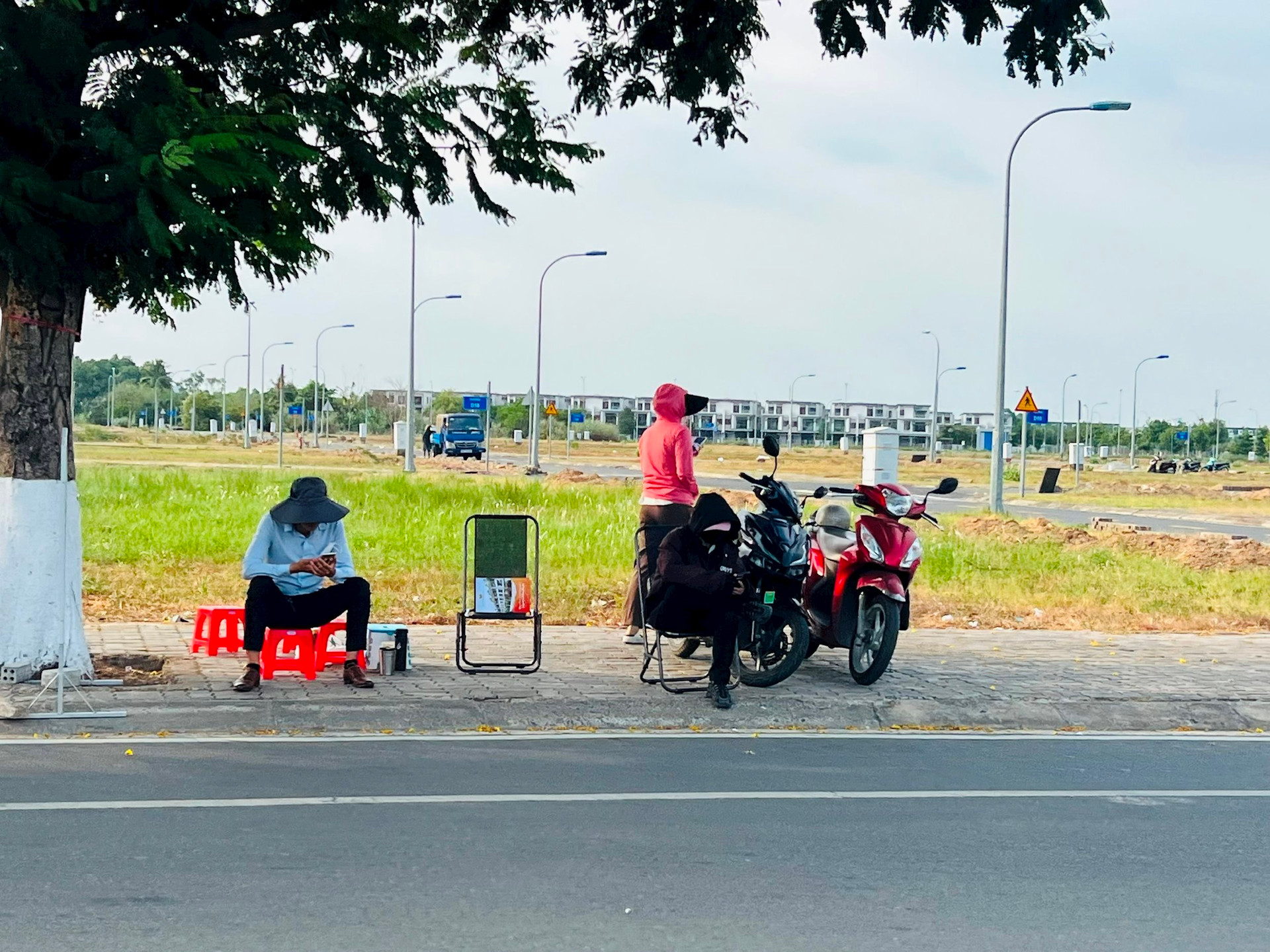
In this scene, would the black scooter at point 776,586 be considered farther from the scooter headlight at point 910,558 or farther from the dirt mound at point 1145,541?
the dirt mound at point 1145,541

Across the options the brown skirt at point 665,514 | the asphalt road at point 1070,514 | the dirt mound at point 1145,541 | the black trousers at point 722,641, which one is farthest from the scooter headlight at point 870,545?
the asphalt road at point 1070,514

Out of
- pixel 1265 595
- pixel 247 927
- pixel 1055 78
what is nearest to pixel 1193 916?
pixel 247 927

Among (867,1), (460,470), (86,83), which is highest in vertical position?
(867,1)

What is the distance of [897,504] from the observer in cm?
980

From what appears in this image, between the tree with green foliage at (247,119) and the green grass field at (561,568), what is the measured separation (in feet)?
14.8

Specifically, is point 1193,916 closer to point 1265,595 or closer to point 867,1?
Result: point 867,1

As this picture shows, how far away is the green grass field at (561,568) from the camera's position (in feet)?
47.0

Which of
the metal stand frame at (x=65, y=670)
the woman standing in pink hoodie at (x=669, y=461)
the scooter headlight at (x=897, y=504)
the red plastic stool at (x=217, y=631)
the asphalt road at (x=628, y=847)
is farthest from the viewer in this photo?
the woman standing in pink hoodie at (x=669, y=461)

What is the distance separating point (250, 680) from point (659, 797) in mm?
3238

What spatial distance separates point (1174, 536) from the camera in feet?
77.4

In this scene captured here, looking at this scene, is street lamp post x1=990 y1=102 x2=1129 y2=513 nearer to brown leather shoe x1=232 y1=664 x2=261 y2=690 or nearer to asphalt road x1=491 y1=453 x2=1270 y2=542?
asphalt road x1=491 y1=453 x2=1270 y2=542

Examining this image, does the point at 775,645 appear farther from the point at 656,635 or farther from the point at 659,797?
the point at 659,797

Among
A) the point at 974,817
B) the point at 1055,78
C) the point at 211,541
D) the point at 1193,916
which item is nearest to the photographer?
the point at 1193,916

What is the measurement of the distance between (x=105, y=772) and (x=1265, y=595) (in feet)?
45.2
